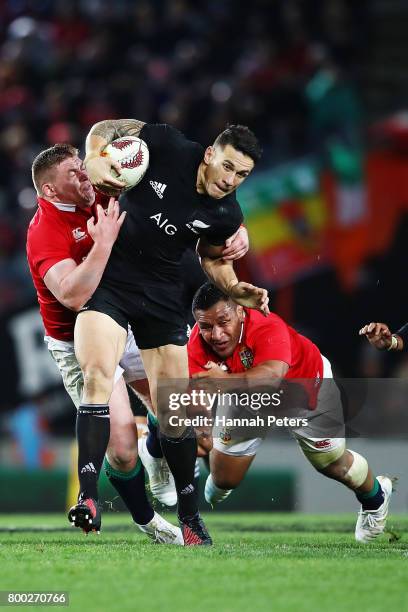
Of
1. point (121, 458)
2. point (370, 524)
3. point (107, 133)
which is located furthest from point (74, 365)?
point (370, 524)

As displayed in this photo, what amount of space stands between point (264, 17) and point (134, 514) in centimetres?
900

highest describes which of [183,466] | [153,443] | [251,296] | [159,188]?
[159,188]

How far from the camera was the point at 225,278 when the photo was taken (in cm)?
598

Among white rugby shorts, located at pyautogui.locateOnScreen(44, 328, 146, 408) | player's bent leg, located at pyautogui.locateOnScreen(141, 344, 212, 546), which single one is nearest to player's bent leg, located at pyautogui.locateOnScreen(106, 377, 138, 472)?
white rugby shorts, located at pyautogui.locateOnScreen(44, 328, 146, 408)

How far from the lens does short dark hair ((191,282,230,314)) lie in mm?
6703

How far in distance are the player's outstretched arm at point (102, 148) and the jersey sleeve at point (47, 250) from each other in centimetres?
49

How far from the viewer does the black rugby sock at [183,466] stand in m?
5.80

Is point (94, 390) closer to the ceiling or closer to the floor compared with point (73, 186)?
closer to the floor

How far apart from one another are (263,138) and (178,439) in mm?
7478

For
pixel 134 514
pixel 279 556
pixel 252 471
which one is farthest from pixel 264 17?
pixel 279 556

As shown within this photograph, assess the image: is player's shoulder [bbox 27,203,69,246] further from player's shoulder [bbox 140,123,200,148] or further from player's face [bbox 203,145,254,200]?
player's face [bbox 203,145,254,200]

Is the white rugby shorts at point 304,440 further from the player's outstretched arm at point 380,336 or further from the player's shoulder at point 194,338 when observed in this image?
the player's shoulder at point 194,338

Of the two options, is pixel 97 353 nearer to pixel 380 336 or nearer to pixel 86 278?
pixel 86 278

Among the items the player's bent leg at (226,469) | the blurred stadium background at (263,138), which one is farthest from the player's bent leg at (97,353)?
the blurred stadium background at (263,138)
